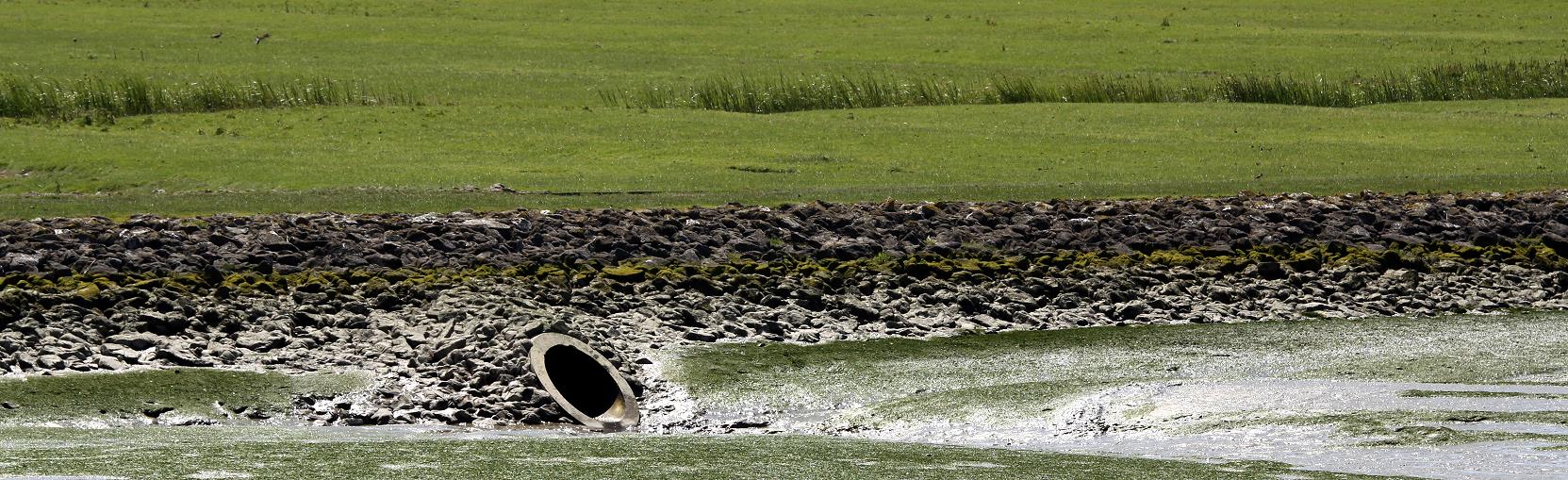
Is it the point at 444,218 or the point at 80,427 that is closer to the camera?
the point at 80,427

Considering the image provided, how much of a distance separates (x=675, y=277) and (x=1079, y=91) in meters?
26.2

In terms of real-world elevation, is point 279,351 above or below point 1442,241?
above

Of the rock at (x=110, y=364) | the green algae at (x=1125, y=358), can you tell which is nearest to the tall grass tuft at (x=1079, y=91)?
the green algae at (x=1125, y=358)

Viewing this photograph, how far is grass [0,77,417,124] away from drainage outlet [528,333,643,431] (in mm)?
23856

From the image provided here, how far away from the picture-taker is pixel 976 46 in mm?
56625

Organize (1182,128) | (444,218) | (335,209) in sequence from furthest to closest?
(1182,128) → (335,209) → (444,218)

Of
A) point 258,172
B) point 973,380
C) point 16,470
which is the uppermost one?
point 16,470

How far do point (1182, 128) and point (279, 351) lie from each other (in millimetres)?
25035

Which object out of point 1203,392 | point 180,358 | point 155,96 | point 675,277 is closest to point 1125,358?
point 1203,392

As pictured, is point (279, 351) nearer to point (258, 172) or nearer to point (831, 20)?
point (258, 172)

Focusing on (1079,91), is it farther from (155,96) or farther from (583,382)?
(583,382)

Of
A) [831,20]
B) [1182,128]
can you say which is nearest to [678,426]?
[1182,128]

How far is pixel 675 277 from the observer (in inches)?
855

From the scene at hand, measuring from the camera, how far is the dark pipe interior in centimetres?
1727
